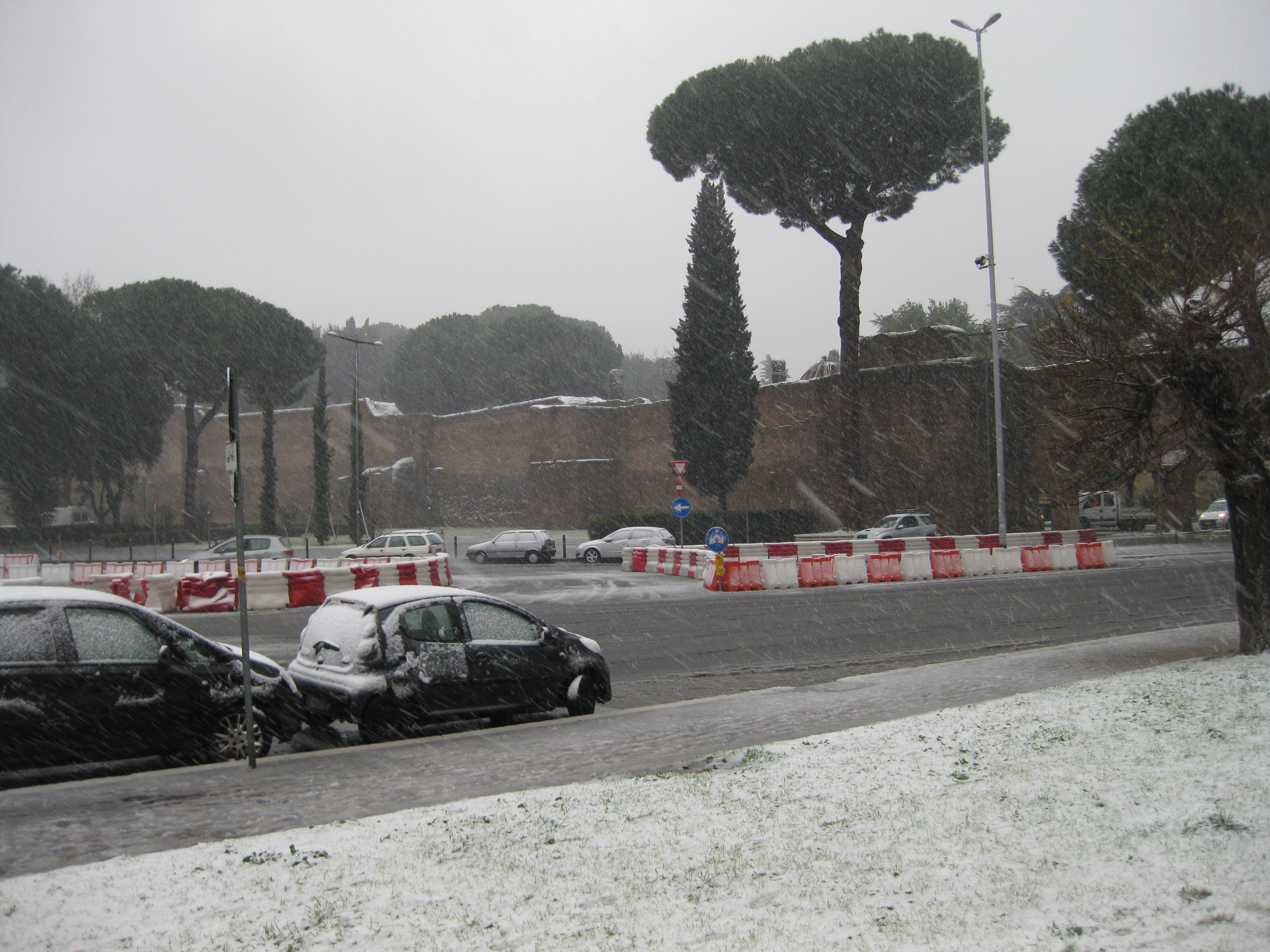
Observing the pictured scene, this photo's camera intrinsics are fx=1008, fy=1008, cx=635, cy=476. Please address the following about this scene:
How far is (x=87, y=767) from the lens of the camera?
6.89m

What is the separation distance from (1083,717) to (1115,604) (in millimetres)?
11220

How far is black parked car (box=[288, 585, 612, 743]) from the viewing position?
7.42 meters

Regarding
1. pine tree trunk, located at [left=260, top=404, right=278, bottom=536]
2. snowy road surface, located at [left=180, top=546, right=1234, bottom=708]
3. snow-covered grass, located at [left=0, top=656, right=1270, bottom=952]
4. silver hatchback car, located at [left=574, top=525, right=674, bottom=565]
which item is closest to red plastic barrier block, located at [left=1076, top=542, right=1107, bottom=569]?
snowy road surface, located at [left=180, top=546, right=1234, bottom=708]

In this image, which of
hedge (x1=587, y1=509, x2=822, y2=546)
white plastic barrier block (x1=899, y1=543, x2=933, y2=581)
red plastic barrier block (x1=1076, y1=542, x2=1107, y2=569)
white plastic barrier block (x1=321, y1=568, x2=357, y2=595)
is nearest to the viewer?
white plastic barrier block (x1=321, y1=568, x2=357, y2=595)

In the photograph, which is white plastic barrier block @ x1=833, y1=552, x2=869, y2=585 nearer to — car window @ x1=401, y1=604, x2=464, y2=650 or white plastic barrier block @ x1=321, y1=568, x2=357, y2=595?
white plastic barrier block @ x1=321, y1=568, x2=357, y2=595

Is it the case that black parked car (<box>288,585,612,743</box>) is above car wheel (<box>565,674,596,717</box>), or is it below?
above

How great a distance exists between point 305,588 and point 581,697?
1162 cm

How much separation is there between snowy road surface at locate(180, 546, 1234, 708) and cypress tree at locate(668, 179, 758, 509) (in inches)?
696

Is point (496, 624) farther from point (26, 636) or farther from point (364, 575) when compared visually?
point (364, 575)

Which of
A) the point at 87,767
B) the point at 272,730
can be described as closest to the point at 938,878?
the point at 272,730

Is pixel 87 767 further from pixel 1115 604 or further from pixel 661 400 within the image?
pixel 661 400

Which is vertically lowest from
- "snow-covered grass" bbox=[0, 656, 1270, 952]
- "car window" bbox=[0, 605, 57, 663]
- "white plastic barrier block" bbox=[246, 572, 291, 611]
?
"snow-covered grass" bbox=[0, 656, 1270, 952]

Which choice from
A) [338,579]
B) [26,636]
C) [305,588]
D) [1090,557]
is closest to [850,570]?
[1090,557]

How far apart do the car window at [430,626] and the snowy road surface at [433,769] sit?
760 millimetres
